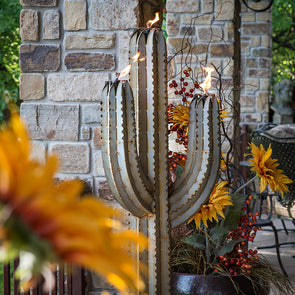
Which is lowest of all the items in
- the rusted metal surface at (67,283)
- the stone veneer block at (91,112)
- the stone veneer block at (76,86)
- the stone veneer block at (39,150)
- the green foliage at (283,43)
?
the rusted metal surface at (67,283)

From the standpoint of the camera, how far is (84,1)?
1.75m

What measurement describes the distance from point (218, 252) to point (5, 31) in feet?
18.2

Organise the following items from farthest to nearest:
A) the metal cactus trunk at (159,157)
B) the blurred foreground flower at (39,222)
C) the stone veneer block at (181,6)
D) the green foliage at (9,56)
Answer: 1. the green foliage at (9,56)
2. the stone veneer block at (181,6)
3. the metal cactus trunk at (159,157)
4. the blurred foreground flower at (39,222)

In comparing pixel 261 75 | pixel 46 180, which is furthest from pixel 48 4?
pixel 261 75

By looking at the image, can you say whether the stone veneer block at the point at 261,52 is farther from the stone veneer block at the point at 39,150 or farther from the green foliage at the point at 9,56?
the stone veneer block at the point at 39,150

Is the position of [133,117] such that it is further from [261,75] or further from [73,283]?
[261,75]

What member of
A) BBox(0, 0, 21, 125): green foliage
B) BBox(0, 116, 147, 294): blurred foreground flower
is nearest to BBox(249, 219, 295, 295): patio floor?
BBox(0, 116, 147, 294): blurred foreground flower

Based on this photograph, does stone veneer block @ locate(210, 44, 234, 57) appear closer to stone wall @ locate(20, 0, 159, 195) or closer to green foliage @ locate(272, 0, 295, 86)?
stone wall @ locate(20, 0, 159, 195)

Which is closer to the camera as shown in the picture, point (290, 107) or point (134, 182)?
point (134, 182)

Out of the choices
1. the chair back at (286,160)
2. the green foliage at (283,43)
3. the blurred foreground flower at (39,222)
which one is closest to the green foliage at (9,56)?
the chair back at (286,160)

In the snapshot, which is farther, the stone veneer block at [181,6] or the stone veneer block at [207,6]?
the stone veneer block at [181,6]

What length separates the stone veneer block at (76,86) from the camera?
175cm

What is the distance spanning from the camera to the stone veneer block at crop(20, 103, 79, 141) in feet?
5.82

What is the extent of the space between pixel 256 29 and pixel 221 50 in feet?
7.34
